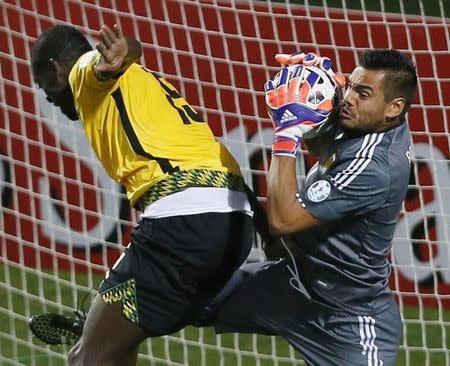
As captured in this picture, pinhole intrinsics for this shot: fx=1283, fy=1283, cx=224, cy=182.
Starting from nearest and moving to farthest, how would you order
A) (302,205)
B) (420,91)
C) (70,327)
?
1. (302,205)
2. (70,327)
3. (420,91)

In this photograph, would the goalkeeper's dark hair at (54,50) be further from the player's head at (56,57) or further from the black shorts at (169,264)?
the black shorts at (169,264)

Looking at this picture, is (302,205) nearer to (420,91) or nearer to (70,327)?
(70,327)

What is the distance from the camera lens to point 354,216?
4238 millimetres

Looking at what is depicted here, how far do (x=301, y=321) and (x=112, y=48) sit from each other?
1.18 metres

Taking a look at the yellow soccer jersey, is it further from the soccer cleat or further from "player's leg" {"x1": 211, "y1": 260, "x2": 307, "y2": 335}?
the soccer cleat

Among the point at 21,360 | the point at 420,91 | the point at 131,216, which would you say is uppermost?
the point at 420,91

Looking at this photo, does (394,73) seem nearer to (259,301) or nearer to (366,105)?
(366,105)

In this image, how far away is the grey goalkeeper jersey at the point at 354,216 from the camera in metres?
4.15

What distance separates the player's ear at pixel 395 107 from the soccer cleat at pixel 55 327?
1.44 m

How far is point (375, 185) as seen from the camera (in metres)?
4.15

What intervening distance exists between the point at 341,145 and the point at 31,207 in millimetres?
3285

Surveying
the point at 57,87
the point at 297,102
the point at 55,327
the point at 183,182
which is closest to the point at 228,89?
the point at 55,327

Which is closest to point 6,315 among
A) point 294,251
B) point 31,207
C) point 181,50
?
point 31,207

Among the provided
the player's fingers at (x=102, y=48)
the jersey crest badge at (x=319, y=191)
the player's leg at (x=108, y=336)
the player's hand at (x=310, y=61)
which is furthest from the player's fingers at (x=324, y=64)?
the player's leg at (x=108, y=336)
